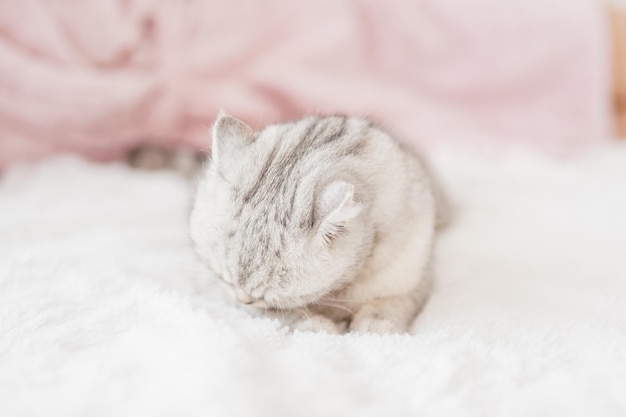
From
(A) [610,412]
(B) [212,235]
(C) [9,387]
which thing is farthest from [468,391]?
(C) [9,387]

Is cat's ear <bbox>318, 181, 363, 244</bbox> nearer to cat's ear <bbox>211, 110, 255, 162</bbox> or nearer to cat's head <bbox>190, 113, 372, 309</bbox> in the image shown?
cat's head <bbox>190, 113, 372, 309</bbox>

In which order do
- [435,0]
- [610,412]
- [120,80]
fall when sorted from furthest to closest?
[435,0] < [120,80] < [610,412]

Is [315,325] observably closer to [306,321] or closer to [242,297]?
[306,321]

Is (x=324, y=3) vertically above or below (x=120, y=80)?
above

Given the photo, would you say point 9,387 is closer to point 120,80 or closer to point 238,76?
point 120,80

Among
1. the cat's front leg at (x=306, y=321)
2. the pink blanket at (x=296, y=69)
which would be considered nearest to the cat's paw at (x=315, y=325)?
the cat's front leg at (x=306, y=321)

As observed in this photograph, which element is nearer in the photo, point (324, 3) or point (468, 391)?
point (468, 391)

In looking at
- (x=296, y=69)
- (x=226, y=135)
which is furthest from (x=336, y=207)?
(x=296, y=69)

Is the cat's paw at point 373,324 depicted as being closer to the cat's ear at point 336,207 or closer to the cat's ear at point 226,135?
the cat's ear at point 336,207
